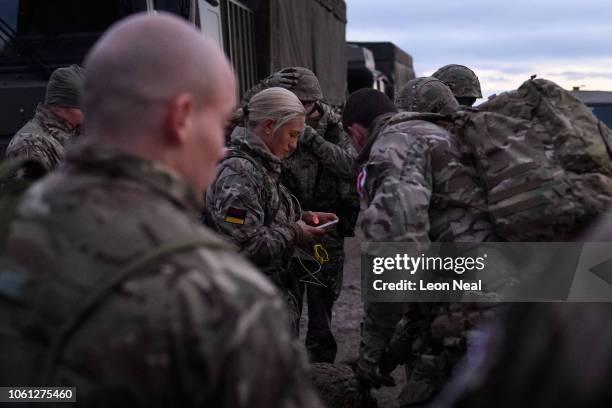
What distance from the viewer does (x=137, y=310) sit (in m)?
1.33

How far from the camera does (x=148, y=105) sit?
57.9 inches

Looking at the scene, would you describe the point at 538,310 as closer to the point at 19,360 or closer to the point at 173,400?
the point at 173,400

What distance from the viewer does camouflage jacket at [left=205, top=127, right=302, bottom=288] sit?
12.8 ft

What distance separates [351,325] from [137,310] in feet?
19.9

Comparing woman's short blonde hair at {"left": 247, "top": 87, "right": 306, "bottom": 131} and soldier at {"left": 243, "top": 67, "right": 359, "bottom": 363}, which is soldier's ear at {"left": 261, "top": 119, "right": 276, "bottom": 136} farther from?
soldier at {"left": 243, "top": 67, "right": 359, "bottom": 363}

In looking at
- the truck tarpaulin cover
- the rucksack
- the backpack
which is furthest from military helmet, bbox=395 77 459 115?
the truck tarpaulin cover

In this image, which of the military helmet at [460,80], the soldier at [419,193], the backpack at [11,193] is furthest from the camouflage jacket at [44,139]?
the backpack at [11,193]

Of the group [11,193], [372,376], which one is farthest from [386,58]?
[11,193]

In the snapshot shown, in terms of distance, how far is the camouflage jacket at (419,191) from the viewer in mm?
3070

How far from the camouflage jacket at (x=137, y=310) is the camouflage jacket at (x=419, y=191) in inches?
66.1

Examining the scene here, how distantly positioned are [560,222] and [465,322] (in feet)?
1.71

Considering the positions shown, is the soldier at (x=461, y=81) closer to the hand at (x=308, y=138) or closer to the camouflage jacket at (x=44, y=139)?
the hand at (x=308, y=138)

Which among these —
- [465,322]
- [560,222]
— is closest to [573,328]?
[560,222]

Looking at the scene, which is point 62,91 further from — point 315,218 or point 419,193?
point 419,193
